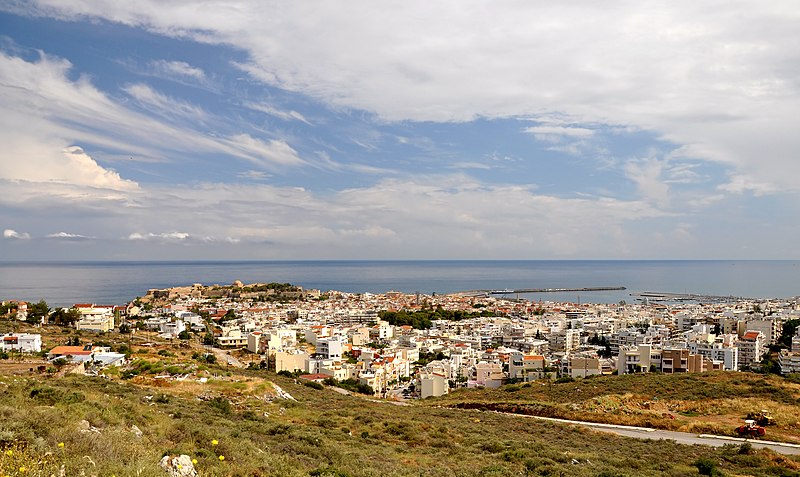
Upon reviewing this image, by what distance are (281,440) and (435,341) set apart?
4973cm

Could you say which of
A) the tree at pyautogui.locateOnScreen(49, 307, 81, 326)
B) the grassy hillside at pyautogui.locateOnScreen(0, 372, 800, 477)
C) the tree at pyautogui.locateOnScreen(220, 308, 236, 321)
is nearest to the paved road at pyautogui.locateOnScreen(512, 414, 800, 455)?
the grassy hillside at pyautogui.locateOnScreen(0, 372, 800, 477)

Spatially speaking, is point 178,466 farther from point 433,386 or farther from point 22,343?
point 22,343

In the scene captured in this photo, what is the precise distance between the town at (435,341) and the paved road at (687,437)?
16596mm

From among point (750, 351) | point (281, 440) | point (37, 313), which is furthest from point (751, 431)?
point (37, 313)

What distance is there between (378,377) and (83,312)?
3749cm

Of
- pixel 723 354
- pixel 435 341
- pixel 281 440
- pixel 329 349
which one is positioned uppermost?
pixel 281 440

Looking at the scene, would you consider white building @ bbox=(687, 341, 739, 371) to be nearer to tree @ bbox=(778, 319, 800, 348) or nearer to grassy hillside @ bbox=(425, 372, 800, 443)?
tree @ bbox=(778, 319, 800, 348)

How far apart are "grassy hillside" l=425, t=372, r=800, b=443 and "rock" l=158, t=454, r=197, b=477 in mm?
22604

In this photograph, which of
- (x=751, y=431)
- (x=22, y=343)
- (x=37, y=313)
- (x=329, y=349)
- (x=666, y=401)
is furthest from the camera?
(x=37, y=313)

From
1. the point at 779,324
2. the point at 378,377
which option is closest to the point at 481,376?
the point at 378,377

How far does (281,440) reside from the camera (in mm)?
12344

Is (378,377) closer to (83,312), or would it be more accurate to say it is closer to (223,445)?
(223,445)

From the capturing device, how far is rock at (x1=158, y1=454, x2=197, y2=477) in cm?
707

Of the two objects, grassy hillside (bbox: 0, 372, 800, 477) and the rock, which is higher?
the rock
